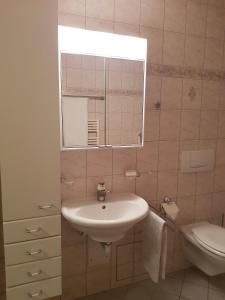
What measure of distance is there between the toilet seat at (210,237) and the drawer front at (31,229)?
109 cm

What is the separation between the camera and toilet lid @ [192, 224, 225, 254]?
1.76 m

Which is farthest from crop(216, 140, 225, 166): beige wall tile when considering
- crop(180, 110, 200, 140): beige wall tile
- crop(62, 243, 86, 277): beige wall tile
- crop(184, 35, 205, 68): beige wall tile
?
crop(62, 243, 86, 277): beige wall tile

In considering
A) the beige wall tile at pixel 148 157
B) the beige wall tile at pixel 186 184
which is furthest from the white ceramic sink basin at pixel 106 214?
the beige wall tile at pixel 186 184

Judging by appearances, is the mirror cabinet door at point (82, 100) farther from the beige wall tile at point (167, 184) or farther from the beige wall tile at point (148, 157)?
the beige wall tile at point (167, 184)

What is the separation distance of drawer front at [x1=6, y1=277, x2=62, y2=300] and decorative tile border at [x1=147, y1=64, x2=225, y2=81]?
1.55 meters

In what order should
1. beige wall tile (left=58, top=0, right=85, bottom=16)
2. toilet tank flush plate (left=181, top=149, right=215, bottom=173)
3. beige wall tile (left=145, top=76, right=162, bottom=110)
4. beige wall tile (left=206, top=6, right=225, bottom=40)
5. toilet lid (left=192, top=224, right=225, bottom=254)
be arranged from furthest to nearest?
toilet tank flush plate (left=181, top=149, right=215, bottom=173) → beige wall tile (left=206, top=6, right=225, bottom=40) → beige wall tile (left=145, top=76, right=162, bottom=110) → toilet lid (left=192, top=224, right=225, bottom=254) → beige wall tile (left=58, top=0, right=85, bottom=16)

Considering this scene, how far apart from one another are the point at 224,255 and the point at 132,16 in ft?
5.79

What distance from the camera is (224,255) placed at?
168 centimetres

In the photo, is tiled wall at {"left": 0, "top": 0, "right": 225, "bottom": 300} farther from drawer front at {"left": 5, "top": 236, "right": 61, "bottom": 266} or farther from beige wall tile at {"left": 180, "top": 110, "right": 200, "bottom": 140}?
drawer front at {"left": 5, "top": 236, "right": 61, "bottom": 266}

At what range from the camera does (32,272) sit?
1398 millimetres

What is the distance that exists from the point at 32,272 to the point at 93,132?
3.12 feet

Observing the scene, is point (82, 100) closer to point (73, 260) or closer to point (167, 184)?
point (167, 184)

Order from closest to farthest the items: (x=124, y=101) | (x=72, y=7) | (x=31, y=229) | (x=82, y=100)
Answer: (x=31, y=229) < (x=72, y=7) < (x=82, y=100) < (x=124, y=101)

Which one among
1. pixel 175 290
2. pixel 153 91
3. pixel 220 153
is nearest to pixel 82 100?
pixel 153 91
